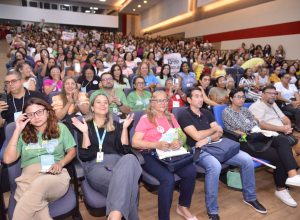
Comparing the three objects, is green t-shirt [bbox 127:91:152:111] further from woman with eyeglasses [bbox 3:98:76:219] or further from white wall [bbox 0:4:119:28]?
white wall [bbox 0:4:119:28]

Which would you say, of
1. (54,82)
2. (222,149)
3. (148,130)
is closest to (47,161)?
(148,130)

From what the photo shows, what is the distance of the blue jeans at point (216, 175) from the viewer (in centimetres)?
217

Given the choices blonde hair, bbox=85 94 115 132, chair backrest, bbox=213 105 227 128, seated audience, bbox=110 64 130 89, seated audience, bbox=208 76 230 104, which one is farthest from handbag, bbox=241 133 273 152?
seated audience, bbox=110 64 130 89

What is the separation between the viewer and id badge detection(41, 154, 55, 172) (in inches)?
70.8

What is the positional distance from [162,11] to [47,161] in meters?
18.9

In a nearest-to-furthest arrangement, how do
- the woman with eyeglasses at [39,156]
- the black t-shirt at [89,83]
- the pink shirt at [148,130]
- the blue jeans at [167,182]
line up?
the woman with eyeglasses at [39,156] < the blue jeans at [167,182] < the pink shirt at [148,130] < the black t-shirt at [89,83]

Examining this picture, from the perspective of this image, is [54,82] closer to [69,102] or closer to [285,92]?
[69,102]

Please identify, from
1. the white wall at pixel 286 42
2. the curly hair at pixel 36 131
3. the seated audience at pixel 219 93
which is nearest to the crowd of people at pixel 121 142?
the curly hair at pixel 36 131

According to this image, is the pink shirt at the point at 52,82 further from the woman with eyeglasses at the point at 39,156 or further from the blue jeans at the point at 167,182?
the blue jeans at the point at 167,182

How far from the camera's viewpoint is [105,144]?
2.08m

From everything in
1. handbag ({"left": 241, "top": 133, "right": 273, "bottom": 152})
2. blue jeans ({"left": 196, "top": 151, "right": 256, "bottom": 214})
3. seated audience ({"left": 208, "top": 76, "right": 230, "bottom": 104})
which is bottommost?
blue jeans ({"left": 196, "top": 151, "right": 256, "bottom": 214})

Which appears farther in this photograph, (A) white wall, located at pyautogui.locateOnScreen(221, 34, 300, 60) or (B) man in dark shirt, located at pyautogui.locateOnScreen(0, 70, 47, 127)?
(A) white wall, located at pyautogui.locateOnScreen(221, 34, 300, 60)

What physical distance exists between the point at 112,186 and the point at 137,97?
1.95m

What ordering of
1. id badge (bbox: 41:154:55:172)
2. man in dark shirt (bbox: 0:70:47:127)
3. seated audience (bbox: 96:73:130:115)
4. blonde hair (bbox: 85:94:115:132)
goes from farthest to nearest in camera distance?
seated audience (bbox: 96:73:130:115) → man in dark shirt (bbox: 0:70:47:127) → blonde hair (bbox: 85:94:115:132) → id badge (bbox: 41:154:55:172)
